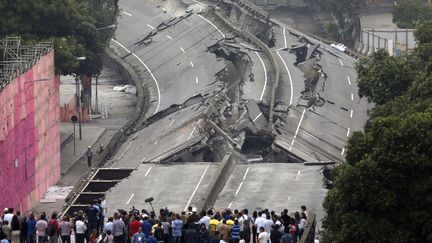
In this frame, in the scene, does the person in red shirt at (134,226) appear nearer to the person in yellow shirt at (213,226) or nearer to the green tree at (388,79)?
the person in yellow shirt at (213,226)

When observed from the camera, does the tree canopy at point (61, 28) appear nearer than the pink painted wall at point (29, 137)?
No

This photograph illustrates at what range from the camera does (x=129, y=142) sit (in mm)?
100500

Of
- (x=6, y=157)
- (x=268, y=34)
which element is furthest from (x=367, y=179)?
(x=268, y=34)

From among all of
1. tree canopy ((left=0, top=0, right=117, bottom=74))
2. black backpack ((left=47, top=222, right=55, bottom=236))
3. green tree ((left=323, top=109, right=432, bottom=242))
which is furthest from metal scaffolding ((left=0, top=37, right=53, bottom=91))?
green tree ((left=323, top=109, right=432, bottom=242))

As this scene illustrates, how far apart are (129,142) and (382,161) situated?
45.5 metres

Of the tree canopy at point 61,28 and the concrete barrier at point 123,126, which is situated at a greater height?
the tree canopy at point 61,28

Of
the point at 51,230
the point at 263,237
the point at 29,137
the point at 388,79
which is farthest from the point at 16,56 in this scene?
the point at 263,237

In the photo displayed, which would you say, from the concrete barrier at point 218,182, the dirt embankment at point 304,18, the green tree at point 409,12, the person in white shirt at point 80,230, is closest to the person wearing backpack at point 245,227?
the person in white shirt at point 80,230

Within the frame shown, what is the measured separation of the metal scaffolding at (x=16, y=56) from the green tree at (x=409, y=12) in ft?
194

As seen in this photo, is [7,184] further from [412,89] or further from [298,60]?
[298,60]

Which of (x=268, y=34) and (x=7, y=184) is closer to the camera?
(x=7, y=184)

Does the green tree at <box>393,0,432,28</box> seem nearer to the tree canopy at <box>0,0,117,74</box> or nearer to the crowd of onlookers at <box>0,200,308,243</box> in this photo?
the tree canopy at <box>0,0,117,74</box>

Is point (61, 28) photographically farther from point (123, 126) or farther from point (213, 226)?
point (213, 226)

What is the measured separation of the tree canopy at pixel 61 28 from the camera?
10050cm
